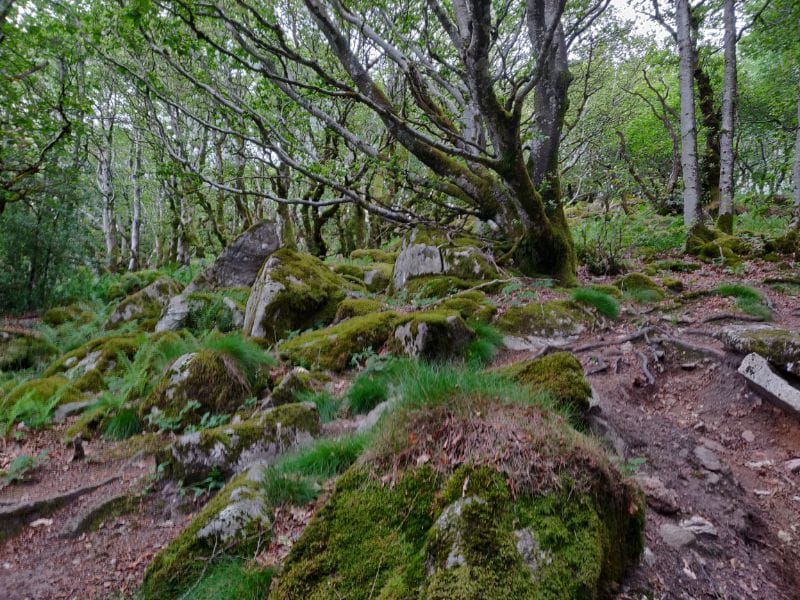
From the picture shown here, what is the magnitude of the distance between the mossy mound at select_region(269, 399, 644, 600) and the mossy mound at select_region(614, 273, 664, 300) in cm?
552

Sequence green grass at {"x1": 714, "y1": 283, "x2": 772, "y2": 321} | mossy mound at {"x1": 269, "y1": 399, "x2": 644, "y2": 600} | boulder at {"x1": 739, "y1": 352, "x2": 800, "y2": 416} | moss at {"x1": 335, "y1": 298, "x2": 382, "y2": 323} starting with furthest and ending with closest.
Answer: moss at {"x1": 335, "y1": 298, "x2": 382, "y2": 323} < green grass at {"x1": 714, "y1": 283, "x2": 772, "y2": 321} < boulder at {"x1": 739, "y1": 352, "x2": 800, "y2": 416} < mossy mound at {"x1": 269, "y1": 399, "x2": 644, "y2": 600}

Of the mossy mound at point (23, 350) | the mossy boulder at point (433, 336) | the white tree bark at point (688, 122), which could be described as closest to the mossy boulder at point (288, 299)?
the mossy boulder at point (433, 336)

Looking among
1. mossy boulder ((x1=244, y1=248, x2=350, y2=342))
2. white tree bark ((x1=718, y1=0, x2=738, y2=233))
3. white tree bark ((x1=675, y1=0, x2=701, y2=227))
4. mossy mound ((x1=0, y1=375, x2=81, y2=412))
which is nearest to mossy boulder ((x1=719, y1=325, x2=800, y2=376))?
mossy boulder ((x1=244, y1=248, x2=350, y2=342))

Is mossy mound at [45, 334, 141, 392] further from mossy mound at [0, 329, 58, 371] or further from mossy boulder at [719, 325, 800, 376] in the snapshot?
mossy boulder at [719, 325, 800, 376]

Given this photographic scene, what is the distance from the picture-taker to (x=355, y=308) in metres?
7.01

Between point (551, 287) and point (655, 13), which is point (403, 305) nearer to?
point (551, 287)

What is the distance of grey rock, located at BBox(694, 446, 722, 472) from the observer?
9.90 feet

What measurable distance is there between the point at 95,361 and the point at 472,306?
248 inches

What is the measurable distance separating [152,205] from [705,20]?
30.8 m

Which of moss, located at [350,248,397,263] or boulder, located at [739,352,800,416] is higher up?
moss, located at [350,248,397,263]

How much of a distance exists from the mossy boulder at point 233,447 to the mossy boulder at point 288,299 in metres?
3.45

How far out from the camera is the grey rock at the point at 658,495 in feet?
8.30

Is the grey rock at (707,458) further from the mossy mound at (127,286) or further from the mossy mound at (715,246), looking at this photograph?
the mossy mound at (127,286)

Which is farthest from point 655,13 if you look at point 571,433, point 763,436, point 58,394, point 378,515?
point 58,394
